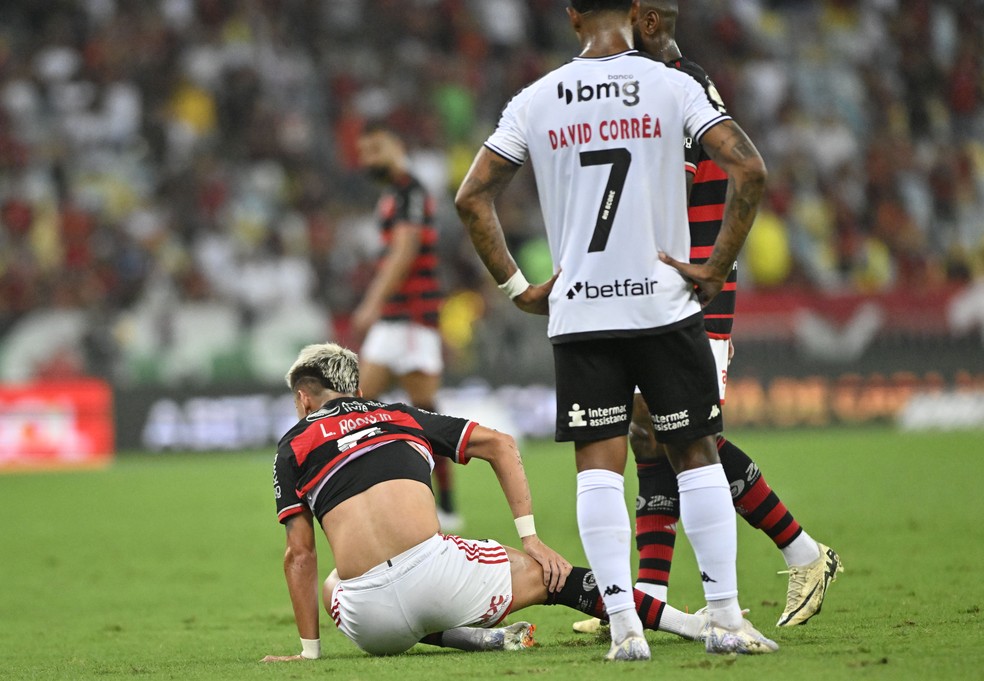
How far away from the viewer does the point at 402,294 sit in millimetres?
10172

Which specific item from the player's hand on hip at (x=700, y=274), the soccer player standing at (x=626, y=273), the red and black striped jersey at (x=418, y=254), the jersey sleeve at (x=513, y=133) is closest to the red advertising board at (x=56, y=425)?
the red and black striped jersey at (x=418, y=254)

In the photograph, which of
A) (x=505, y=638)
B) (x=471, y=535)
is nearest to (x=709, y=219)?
(x=505, y=638)

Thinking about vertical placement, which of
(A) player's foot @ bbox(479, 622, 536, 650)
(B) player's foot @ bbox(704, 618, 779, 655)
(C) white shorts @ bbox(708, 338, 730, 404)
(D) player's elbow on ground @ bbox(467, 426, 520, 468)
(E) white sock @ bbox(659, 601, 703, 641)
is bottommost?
(A) player's foot @ bbox(479, 622, 536, 650)

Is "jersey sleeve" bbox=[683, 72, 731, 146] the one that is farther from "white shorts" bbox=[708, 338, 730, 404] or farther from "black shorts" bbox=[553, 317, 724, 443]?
"white shorts" bbox=[708, 338, 730, 404]

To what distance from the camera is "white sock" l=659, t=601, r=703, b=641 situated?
16.8ft

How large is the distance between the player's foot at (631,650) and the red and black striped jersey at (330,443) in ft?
3.40

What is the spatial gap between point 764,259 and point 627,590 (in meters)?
15.0

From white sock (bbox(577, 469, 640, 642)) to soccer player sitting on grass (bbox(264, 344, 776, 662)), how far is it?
40 centimetres

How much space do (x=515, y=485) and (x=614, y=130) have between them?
1434mm

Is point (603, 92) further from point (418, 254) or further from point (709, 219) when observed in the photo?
point (418, 254)

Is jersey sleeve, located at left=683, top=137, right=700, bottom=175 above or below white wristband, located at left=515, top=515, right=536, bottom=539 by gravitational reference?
above

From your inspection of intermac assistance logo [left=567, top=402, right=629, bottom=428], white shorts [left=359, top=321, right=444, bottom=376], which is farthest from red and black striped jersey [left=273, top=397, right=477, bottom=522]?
white shorts [left=359, top=321, right=444, bottom=376]

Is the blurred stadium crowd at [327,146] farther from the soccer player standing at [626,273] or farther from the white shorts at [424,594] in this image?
the soccer player standing at [626,273]

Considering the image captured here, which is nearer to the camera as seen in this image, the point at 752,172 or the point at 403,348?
the point at 752,172
